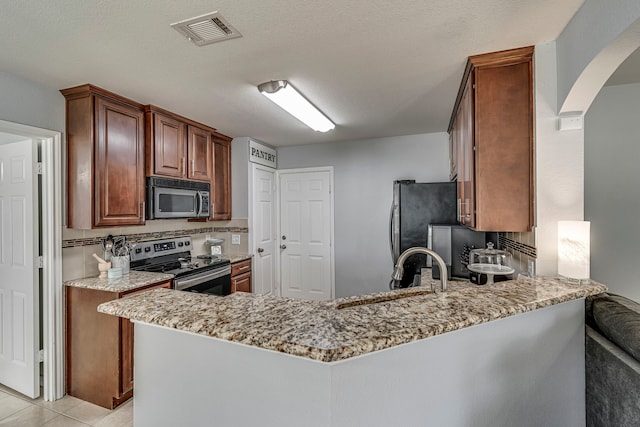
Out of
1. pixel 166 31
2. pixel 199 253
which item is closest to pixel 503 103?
pixel 166 31

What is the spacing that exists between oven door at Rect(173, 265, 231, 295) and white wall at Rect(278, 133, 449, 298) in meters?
1.49

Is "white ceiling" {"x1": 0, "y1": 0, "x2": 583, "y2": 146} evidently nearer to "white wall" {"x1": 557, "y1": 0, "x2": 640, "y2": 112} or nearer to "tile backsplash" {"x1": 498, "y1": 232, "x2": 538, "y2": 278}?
"white wall" {"x1": 557, "y1": 0, "x2": 640, "y2": 112}

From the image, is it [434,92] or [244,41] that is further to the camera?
[434,92]

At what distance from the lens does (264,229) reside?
4125mm

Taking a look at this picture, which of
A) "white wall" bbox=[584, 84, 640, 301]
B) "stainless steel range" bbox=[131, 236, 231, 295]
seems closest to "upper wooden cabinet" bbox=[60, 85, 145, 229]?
"stainless steel range" bbox=[131, 236, 231, 295]

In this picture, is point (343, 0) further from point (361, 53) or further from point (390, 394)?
point (390, 394)

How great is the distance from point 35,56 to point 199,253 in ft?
7.96

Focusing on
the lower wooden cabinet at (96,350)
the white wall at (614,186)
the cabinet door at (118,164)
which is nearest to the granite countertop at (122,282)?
the lower wooden cabinet at (96,350)

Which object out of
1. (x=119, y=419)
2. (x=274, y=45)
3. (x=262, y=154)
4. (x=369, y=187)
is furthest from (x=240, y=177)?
(x=119, y=419)

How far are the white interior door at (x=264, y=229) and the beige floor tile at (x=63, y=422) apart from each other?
2.06 m

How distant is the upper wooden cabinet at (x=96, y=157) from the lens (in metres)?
2.29

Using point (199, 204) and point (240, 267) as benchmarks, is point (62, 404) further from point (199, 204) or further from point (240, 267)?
point (199, 204)

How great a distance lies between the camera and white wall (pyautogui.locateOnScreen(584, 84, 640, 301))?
2.23 m

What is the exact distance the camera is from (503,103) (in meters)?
1.78
